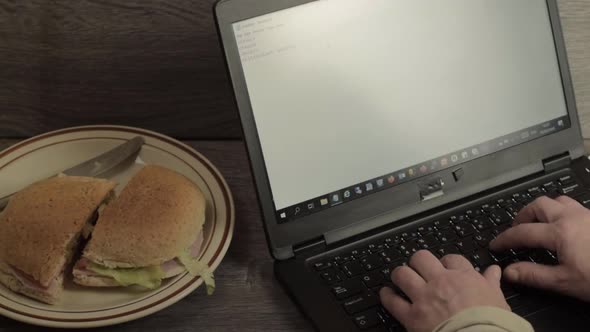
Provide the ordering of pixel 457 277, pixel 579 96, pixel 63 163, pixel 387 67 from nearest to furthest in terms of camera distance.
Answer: pixel 457 277 → pixel 387 67 → pixel 63 163 → pixel 579 96

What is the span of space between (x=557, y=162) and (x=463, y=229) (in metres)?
0.20

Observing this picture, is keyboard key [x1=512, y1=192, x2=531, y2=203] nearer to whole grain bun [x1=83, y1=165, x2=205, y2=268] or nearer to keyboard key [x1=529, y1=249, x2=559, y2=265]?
keyboard key [x1=529, y1=249, x2=559, y2=265]

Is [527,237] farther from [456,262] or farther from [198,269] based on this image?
[198,269]

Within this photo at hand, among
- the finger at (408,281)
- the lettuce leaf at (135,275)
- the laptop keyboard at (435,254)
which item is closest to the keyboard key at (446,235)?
the laptop keyboard at (435,254)

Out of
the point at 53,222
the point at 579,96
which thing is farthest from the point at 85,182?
the point at 579,96

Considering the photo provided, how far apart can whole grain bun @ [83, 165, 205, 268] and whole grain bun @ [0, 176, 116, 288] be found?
1.0 inches

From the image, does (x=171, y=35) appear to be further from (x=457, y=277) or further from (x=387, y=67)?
(x=457, y=277)

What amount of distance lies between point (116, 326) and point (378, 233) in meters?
0.34

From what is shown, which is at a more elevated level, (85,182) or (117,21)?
(117,21)

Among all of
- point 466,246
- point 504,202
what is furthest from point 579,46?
point 466,246

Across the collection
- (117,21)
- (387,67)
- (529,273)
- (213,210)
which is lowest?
(529,273)

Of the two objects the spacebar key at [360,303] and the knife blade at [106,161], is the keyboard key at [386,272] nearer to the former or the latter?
the spacebar key at [360,303]

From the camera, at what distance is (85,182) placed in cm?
82

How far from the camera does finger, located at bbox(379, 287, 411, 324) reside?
27.7 inches
